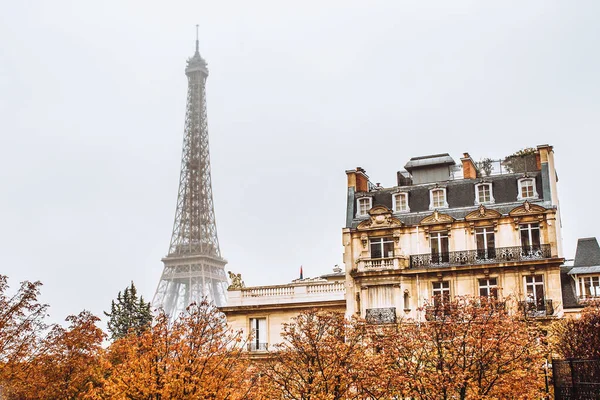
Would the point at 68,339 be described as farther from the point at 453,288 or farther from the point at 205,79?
the point at 205,79

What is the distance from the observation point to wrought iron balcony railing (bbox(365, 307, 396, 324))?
47000 millimetres

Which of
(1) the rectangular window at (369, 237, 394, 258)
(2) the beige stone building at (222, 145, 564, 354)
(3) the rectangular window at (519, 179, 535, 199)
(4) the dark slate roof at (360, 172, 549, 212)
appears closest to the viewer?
(2) the beige stone building at (222, 145, 564, 354)

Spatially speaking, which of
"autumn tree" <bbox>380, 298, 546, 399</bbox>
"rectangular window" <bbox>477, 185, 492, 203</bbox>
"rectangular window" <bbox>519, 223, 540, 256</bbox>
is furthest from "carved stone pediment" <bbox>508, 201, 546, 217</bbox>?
"autumn tree" <bbox>380, 298, 546, 399</bbox>

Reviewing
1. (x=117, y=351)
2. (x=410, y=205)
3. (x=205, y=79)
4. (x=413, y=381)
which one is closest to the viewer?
(x=413, y=381)

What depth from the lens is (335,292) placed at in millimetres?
49750

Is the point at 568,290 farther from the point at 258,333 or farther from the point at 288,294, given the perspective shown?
the point at 258,333

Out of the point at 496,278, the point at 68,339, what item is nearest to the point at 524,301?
the point at 496,278

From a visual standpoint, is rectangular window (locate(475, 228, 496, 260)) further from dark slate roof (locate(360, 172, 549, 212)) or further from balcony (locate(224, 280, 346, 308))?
balcony (locate(224, 280, 346, 308))

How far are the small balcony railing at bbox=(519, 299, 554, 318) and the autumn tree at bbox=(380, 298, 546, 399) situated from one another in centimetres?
905

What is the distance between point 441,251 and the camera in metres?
48.2

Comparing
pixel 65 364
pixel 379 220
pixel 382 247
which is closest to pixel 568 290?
pixel 382 247

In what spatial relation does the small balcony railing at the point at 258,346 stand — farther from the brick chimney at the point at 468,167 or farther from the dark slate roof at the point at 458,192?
the brick chimney at the point at 468,167

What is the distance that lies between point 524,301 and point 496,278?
227cm

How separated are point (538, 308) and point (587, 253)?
4.89 m
